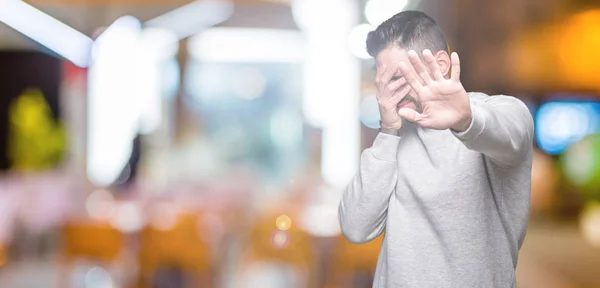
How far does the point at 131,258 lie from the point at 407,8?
3003mm

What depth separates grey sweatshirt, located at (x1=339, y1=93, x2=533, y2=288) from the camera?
86cm

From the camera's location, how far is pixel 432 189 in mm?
860

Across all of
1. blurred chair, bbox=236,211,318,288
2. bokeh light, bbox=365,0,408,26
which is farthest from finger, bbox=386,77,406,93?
blurred chair, bbox=236,211,318,288

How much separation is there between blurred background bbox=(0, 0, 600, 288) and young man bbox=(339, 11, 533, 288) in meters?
1.29

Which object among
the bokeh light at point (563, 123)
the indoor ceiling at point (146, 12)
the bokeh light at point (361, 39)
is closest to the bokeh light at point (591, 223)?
the bokeh light at point (563, 123)

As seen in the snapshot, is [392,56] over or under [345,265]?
over

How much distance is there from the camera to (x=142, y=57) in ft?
17.4

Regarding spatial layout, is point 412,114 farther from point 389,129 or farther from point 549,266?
point 549,266

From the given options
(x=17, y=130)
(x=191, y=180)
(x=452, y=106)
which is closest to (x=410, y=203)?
(x=452, y=106)

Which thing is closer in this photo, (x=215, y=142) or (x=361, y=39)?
(x=361, y=39)

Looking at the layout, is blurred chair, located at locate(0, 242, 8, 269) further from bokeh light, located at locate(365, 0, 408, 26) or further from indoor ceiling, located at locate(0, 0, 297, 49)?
bokeh light, located at locate(365, 0, 408, 26)

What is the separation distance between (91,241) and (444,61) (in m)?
3.09

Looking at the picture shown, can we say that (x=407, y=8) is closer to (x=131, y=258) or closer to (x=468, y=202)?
(x=468, y=202)

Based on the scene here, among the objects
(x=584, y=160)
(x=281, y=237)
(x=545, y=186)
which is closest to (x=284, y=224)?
(x=281, y=237)
